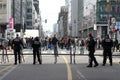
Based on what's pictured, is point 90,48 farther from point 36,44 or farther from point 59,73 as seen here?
point 59,73

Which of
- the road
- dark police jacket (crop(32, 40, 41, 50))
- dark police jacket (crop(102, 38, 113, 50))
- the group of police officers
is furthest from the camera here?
dark police jacket (crop(32, 40, 41, 50))

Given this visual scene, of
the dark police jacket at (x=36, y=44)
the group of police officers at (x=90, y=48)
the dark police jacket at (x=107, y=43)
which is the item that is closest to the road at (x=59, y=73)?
the group of police officers at (x=90, y=48)

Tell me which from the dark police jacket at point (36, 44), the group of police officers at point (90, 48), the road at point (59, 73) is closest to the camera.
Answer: the road at point (59, 73)

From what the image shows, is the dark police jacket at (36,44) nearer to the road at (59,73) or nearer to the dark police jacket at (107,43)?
the road at (59,73)

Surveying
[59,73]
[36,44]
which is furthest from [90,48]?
[59,73]

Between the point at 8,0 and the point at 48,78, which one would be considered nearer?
the point at 48,78

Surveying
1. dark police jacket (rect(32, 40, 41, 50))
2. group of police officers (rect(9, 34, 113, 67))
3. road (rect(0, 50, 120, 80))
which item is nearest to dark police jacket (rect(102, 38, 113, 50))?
group of police officers (rect(9, 34, 113, 67))

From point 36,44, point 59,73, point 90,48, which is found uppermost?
point 36,44

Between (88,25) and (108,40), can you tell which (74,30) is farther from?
(108,40)

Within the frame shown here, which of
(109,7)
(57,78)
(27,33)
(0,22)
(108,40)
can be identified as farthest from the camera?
(109,7)

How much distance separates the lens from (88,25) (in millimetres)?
136000

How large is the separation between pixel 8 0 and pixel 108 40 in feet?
277

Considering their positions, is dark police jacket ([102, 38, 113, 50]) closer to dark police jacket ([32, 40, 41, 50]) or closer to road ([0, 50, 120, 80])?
road ([0, 50, 120, 80])

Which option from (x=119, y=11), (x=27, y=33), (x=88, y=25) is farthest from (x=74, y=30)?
(x=27, y=33)
